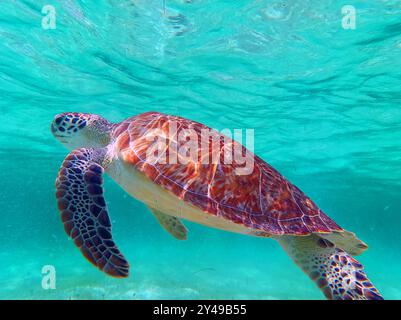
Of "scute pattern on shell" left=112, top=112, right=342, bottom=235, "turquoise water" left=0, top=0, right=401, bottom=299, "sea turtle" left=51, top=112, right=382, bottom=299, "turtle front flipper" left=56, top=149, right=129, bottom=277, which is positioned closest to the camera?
"turtle front flipper" left=56, top=149, right=129, bottom=277

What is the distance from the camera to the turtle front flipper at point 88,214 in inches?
130

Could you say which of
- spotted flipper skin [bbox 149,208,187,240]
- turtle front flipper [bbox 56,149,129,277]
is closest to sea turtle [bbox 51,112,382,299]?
turtle front flipper [bbox 56,149,129,277]

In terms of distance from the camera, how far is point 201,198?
3791mm

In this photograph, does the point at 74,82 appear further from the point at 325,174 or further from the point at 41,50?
the point at 325,174

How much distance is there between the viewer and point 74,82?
13.2 meters

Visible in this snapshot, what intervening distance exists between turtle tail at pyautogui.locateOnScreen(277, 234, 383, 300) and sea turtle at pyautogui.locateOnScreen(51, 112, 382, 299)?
1 centimetres

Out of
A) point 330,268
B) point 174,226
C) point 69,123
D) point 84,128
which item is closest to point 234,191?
point 330,268

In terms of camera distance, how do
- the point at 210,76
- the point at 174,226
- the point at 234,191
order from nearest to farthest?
the point at 234,191, the point at 174,226, the point at 210,76

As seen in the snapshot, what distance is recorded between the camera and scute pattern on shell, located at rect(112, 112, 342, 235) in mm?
3734

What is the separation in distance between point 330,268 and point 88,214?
132 inches

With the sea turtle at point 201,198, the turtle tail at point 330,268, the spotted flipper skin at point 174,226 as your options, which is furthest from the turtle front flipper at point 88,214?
the turtle tail at point 330,268

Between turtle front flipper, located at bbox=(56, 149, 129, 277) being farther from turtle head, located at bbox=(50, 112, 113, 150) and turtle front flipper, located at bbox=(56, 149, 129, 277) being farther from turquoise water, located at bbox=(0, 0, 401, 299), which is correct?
turquoise water, located at bbox=(0, 0, 401, 299)

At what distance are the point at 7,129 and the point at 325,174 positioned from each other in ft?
90.6

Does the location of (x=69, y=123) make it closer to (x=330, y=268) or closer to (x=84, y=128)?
(x=84, y=128)
